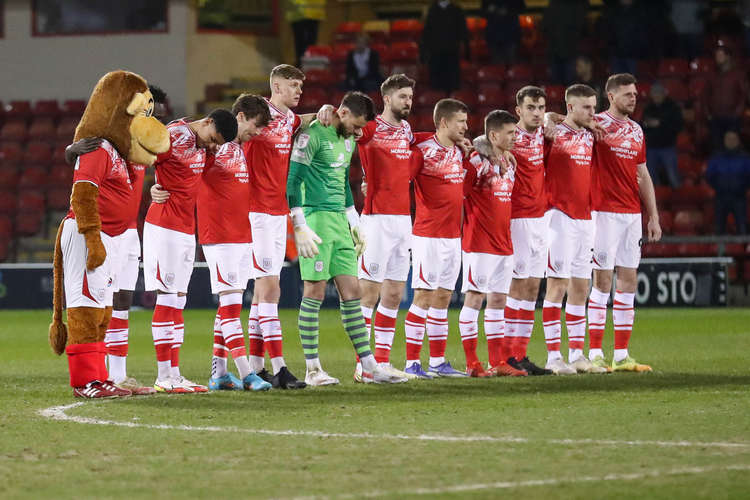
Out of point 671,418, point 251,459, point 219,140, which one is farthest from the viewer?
point 219,140

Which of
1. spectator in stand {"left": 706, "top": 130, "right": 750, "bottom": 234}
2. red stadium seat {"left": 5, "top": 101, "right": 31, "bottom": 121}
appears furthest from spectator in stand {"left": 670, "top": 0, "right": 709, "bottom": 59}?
red stadium seat {"left": 5, "top": 101, "right": 31, "bottom": 121}

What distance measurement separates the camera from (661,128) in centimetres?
1875

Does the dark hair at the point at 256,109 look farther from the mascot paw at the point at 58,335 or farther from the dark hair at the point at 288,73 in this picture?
the mascot paw at the point at 58,335

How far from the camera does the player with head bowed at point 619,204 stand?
10492 millimetres

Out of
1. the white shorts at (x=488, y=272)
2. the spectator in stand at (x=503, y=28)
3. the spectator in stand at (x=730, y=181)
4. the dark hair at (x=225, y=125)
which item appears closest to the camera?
the dark hair at (x=225, y=125)

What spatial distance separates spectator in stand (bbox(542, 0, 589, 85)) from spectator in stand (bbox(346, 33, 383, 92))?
282 cm

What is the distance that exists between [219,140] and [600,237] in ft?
10.9

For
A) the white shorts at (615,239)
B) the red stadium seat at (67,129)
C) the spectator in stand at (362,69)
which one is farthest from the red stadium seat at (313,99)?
the white shorts at (615,239)

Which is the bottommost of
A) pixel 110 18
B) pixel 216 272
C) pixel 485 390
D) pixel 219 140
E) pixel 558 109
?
pixel 485 390

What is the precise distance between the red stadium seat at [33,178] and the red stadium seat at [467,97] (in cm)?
722

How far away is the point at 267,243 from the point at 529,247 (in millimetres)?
2205

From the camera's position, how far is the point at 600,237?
1052 centimetres

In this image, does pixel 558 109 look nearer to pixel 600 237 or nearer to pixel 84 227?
pixel 600 237

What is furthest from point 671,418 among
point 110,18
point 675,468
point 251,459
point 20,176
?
point 110,18
